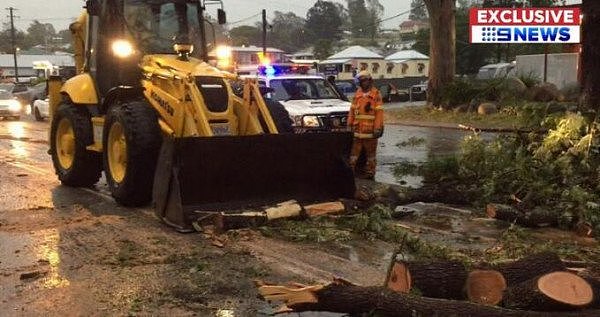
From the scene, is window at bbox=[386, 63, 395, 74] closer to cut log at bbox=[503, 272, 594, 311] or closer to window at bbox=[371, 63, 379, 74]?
window at bbox=[371, 63, 379, 74]

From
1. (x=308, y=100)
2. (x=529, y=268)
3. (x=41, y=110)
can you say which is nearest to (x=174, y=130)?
(x=529, y=268)

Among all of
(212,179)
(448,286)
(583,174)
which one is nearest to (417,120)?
A: (583,174)

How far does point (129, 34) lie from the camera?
9617 millimetres

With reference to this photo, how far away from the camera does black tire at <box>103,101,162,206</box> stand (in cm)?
845

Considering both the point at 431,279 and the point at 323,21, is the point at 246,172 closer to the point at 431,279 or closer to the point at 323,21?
the point at 431,279

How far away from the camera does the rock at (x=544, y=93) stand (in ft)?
82.7

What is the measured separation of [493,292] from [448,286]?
31 cm

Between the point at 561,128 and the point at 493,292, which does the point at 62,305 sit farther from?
the point at 561,128

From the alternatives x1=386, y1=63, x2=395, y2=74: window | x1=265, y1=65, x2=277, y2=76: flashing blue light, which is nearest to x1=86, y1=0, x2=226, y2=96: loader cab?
x1=265, y1=65, x2=277, y2=76: flashing blue light

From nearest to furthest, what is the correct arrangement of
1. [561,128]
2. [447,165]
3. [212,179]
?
[212,179]
[561,128]
[447,165]

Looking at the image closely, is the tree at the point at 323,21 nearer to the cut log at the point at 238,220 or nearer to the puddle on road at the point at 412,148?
the puddle on road at the point at 412,148

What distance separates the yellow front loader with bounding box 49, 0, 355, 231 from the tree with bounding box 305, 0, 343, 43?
420ft

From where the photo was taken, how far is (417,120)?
2662cm

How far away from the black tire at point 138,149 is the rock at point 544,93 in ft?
65.2
